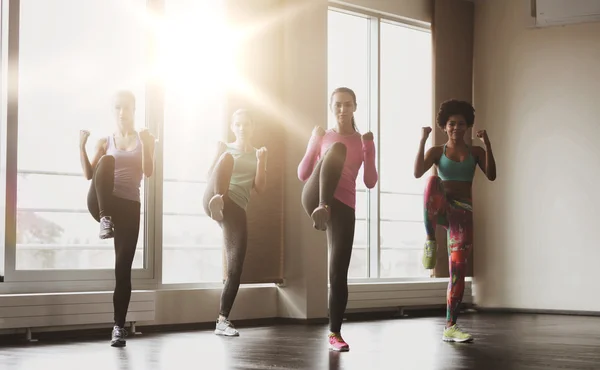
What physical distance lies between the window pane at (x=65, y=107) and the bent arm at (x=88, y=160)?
78 centimetres

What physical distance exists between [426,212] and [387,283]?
281 centimetres

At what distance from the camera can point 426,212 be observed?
16.2 feet

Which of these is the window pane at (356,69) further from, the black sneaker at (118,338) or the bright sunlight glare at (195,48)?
the black sneaker at (118,338)

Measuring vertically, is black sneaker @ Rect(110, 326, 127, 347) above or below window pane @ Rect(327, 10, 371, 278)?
below

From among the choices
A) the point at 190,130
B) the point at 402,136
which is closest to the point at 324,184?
the point at 190,130

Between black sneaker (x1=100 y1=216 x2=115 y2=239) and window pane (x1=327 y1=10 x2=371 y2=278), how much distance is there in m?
3.14

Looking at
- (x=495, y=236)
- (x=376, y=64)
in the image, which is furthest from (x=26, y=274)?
(x=495, y=236)

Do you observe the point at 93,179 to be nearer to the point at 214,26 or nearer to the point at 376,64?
the point at 214,26

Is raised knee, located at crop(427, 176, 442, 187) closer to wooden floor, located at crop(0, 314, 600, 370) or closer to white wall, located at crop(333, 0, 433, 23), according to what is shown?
wooden floor, located at crop(0, 314, 600, 370)

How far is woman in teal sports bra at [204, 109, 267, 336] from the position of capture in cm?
557

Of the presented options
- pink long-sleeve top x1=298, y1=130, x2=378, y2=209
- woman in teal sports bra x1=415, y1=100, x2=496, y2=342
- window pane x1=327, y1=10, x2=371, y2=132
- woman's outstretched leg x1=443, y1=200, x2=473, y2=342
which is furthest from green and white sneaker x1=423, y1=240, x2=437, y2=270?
window pane x1=327, y1=10, x2=371, y2=132

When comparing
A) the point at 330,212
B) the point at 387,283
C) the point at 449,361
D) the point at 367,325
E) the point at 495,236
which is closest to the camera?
the point at 449,361

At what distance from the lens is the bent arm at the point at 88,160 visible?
4.91 metres

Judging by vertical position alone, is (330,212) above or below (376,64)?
below
